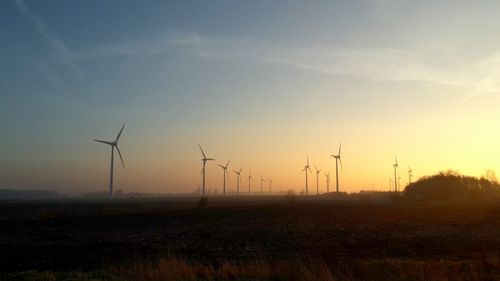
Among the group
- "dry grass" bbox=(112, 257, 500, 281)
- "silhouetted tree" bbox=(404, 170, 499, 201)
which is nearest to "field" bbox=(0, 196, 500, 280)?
"dry grass" bbox=(112, 257, 500, 281)

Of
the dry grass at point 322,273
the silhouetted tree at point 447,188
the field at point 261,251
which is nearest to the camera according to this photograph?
the dry grass at point 322,273

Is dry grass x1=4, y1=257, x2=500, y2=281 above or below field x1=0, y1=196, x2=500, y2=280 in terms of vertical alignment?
above

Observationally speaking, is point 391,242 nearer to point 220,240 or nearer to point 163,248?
point 220,240

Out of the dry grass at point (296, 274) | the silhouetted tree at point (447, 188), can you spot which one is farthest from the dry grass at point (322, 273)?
the silhouetted tree at point (447, 188)

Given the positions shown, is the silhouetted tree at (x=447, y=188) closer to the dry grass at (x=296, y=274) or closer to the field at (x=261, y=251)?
the field at (x=261, y=251)

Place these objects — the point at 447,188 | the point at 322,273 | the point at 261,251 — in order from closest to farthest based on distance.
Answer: the point at 322,273, the point at 261,251, the point at 447,188

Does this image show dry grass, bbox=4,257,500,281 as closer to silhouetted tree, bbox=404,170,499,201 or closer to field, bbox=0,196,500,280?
field, bbox=0,196,500,280

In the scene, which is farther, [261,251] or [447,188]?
[447,188]

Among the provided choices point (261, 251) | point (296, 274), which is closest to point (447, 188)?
point (261, 251)

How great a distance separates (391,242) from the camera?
35375 millimetres

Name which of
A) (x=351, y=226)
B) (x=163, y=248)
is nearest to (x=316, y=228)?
(x=351, y=226)

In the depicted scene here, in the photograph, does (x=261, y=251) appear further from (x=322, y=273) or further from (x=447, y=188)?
(x=447, y=188)

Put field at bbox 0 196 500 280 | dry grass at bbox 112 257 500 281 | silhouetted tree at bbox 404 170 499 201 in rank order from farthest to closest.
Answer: silhouetted tree at bbox 404 170 499 201, field at bbox 0 196 500 280, dry grass at bbox 112 257 500 281

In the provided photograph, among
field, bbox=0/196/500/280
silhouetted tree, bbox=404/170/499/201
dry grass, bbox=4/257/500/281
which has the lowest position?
field, bbox=0/196/500/280
